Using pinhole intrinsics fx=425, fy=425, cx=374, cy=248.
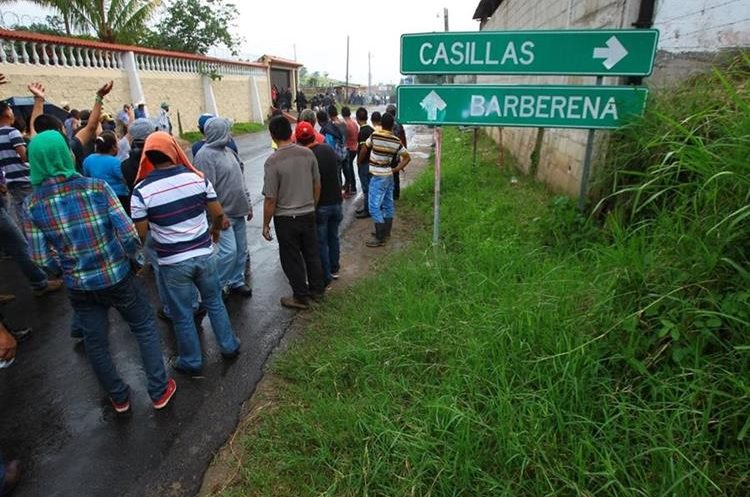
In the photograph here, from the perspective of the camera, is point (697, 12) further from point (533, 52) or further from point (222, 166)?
point (222, 166)

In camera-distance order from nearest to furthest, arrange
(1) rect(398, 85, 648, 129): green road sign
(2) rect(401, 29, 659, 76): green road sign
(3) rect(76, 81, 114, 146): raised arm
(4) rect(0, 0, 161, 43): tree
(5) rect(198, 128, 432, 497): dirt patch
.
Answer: (5) rect(198, 128, 432, 497): dirt patch, (2) rect(401, 29, 659, 76): green road sign, (1) rect(398, 85, 648, 129): green road sign, (3) rect(76, 81, 114, 146): raised arm, (4) rect(0, 0, 161, 43): tree

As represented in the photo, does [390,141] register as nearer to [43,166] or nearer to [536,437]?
[43,166]

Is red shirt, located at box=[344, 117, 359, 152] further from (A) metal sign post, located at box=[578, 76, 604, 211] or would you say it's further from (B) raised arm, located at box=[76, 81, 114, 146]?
(A) metal sign post, located at box=[578, 76, 604, 211]

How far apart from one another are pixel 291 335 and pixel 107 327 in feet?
4.65

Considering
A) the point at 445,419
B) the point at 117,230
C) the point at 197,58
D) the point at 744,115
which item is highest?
the point at 197,58

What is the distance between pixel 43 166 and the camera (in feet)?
7.94

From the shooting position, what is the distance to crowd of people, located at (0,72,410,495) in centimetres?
249

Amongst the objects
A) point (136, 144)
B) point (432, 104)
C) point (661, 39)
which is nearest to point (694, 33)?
point (661, 39)

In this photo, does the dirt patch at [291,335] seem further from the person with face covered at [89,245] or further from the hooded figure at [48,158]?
the hooded figure at [48,158]

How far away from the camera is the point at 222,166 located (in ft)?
12.8

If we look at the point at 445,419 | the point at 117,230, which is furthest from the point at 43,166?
the point at 445,419

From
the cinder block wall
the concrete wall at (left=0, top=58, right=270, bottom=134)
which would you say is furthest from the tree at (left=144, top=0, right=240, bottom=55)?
the cinder block wall

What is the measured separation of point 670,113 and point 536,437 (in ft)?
8.58

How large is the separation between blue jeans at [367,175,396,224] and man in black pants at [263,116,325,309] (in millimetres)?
1659
